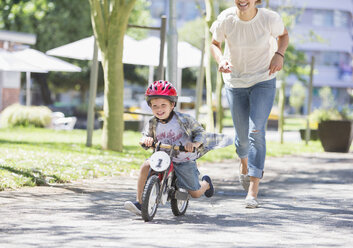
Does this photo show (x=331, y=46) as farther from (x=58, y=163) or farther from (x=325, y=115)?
(x=58, y=163)

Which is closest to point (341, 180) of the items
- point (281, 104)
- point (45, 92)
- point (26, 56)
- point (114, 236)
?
point (114, 236)

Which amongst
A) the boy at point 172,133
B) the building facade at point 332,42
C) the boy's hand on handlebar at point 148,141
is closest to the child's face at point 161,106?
the boy at point 172,133

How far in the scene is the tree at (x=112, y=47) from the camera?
12523 mm

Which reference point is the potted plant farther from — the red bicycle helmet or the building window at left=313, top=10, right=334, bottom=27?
the building window at left=313, top=10, right=334, bottom=27

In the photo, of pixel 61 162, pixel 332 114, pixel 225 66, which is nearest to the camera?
pixel 225 66

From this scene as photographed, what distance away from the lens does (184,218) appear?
6.26m

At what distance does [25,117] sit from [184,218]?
1651cm

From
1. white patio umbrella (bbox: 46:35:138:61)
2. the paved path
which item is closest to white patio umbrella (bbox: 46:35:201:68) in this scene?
white patio umbrella (bbox: 46:35:138:61)

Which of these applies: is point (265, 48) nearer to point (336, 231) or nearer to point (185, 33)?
point (336, 231)

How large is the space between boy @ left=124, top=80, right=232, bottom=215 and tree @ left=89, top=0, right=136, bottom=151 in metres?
6.34

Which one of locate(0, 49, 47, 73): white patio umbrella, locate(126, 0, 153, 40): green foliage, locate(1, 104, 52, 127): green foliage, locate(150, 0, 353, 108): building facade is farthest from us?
locate(150, 0, 353, 108): building facade

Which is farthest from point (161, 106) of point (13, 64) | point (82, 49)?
point (13, 64)

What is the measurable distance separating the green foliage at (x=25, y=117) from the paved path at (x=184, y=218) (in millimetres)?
12971

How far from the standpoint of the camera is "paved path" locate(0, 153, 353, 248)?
16.6 ft
